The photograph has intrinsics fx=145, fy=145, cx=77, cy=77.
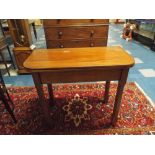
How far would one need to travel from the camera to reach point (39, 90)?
1.22 m

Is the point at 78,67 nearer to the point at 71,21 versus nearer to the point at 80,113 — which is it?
the point at 80,113

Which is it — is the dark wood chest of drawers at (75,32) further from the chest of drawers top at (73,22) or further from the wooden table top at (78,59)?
the wooden table top at (78,59)

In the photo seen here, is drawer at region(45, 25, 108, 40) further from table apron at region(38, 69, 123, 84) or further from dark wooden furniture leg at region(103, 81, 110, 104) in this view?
table apron at region(38, 69, 123, 84)

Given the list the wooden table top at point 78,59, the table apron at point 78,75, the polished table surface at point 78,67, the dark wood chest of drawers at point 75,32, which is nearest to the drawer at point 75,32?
the dark wood chest of drawers at point 75,32

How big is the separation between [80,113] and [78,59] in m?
0.76

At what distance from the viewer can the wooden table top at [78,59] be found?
1.09 metres

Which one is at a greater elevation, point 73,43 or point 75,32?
point 75,32

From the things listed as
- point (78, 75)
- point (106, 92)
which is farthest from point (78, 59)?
point (106, 92)

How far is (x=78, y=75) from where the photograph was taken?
116cm

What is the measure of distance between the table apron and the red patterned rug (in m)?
0.61

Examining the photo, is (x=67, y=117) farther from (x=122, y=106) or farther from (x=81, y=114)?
(x=122, y=106)

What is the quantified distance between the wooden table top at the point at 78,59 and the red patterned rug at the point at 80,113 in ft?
2.41

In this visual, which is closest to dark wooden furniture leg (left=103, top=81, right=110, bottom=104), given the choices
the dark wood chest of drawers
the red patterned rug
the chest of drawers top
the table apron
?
the red patterned rug

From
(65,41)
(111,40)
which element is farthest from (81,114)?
(111,40)
